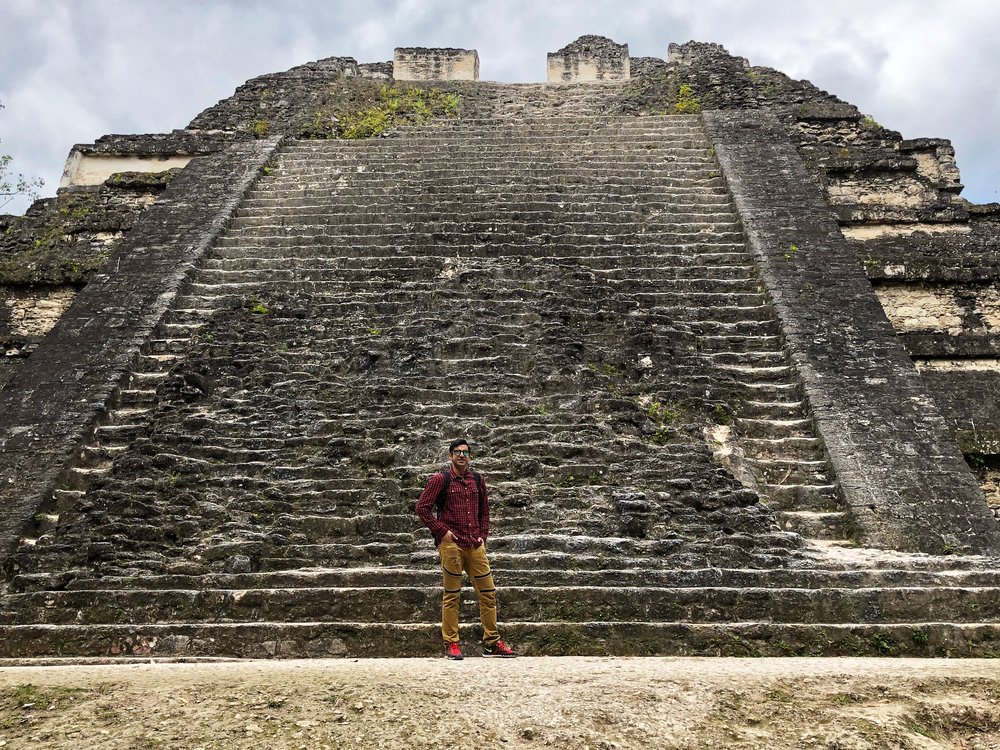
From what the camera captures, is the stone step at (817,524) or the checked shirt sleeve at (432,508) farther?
the stone step at (817,524)

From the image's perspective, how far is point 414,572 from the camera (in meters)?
4.58

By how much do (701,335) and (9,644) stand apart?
5433 mm

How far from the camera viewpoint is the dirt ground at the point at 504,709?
105 inches

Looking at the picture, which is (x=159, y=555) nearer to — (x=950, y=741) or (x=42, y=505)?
(x=42, y=505)

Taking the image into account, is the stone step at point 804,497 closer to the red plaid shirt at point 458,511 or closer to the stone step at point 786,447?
the stone step at point 786,447

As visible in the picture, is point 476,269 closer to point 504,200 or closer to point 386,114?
point 504,200

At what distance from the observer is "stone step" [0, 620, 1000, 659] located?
4.10 m

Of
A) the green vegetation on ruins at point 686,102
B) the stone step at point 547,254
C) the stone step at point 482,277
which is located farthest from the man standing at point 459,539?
the green vegetation on ruins at point 686,102

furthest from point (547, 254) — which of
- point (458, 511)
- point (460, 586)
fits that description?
point (460, 586)

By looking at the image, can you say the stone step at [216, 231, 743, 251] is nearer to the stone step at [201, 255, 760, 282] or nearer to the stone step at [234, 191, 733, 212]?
the stone step at [201, 255, 760, 282]

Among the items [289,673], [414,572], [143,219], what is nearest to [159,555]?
[414,572]

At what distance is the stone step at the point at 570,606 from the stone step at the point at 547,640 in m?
0.10

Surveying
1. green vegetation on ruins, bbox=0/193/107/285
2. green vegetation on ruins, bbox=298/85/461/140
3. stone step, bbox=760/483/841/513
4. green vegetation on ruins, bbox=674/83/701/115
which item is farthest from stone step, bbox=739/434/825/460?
green vegetation on ruins, bbox=298/85/461/140

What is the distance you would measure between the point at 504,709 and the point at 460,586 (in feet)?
3.56
